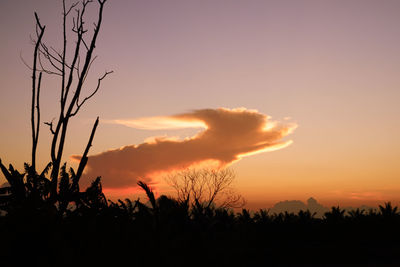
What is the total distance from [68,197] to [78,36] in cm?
454

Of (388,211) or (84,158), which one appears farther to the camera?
(388,211)

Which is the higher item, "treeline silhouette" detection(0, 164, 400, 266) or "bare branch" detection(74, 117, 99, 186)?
"bare branch" detection(74, 117, 99, 186)

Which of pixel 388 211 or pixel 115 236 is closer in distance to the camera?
pixel 115 236

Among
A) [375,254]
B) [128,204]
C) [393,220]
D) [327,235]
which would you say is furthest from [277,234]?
[128,204]

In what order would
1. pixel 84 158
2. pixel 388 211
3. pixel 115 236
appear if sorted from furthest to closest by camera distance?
1. pixel 388 211
2. pixel 84 158
3. pixel 115 236

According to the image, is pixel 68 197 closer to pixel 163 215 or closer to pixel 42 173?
pixel 42 173

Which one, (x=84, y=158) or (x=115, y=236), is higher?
(x=84, y=158)

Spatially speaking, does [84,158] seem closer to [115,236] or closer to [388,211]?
[115,236]

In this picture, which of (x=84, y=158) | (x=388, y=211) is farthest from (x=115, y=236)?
(x=388, y=211)

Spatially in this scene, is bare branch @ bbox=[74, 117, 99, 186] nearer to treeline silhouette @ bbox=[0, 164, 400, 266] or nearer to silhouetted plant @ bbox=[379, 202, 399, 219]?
treeline silhouette @ bbox=[0, 164, 400, 266]

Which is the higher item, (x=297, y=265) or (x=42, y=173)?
(x=42, y=173)

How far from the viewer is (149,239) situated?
6.43 meters

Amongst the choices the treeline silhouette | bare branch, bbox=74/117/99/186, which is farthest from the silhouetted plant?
bare branch, bbox=74/117/99/186

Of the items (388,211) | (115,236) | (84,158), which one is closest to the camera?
(115,236)
